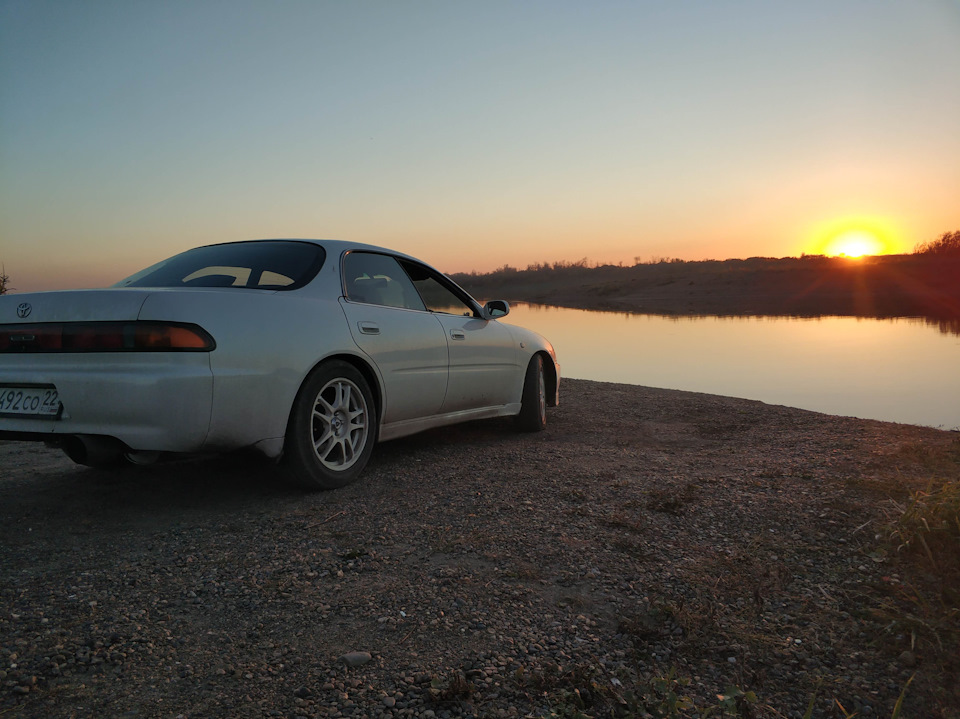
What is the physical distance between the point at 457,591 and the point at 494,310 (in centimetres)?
336

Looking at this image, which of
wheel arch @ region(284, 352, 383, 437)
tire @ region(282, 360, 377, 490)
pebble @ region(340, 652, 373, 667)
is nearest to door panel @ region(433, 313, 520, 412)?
wheel arch @ region(284, 352, 383, 437)

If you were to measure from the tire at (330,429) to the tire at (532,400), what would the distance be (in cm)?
206

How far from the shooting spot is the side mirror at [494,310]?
5.77 metres

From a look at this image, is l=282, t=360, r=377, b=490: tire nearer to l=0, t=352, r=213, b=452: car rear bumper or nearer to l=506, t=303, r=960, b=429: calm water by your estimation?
l=0, t=352, r=213, b=452: car rear bumper

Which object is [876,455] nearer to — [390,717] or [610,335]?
[390,717]

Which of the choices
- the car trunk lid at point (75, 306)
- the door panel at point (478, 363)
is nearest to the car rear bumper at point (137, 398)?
the car trunk lid at point (75, 306)

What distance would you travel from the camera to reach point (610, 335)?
62.7ft

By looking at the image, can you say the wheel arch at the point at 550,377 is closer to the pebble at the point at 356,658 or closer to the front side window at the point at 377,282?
the front side window at the point at 377,282

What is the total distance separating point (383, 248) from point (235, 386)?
1842 mm

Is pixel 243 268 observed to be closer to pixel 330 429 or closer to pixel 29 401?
pixel 330 429

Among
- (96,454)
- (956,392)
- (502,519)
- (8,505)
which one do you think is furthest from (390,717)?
(956,392)

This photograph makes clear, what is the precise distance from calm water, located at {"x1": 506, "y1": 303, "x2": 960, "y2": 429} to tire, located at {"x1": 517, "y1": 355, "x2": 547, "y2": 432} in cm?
407

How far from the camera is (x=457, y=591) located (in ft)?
8.98

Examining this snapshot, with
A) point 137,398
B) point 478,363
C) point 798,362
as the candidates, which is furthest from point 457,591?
point 798,362
